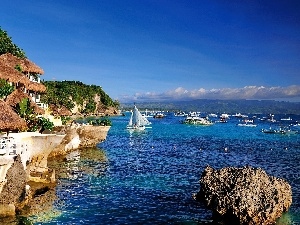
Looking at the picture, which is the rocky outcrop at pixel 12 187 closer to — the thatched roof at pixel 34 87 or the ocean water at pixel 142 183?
the ocean water at pixel 142 183

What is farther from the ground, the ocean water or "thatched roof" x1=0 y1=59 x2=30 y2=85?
"thatched roof" x1=0 y1=59 x2=30 y2=85

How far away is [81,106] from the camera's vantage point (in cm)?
19375

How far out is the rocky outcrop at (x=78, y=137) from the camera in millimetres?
54562

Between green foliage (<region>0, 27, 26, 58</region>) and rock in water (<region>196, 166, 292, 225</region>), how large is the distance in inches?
1602

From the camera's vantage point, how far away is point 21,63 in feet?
167

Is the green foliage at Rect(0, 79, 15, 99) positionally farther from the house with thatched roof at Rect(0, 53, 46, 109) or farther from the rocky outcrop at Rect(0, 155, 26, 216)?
the rocky outcrop at Rect(0, 155, 26, 216)

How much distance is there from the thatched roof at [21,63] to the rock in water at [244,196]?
31.8m

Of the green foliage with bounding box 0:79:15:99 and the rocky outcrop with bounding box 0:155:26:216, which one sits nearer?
the rocky outcrop with bounding box 0:155:26:216

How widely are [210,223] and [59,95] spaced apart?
15256 centimetres

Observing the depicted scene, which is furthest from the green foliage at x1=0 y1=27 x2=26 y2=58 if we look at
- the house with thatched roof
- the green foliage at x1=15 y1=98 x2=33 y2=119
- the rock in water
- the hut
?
the rock in water

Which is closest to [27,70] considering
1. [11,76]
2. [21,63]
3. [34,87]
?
[21,63]

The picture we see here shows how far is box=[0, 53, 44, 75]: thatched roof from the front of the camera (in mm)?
49225

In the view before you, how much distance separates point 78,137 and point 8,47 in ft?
55.7

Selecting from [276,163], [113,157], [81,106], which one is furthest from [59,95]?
[276,163]
